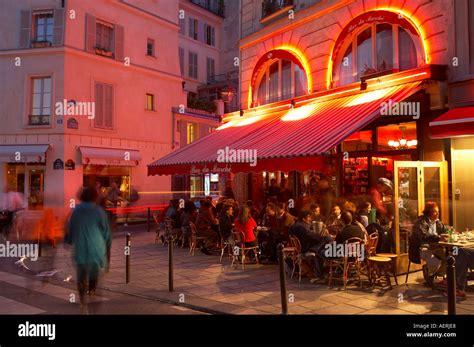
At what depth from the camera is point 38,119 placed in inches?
739

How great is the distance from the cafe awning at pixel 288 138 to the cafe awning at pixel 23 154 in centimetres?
838

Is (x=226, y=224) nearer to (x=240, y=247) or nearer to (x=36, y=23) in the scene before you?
(x=240, y=247)

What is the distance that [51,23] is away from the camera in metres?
19.0

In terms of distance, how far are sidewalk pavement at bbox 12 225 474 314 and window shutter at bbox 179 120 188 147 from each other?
51.6 ft

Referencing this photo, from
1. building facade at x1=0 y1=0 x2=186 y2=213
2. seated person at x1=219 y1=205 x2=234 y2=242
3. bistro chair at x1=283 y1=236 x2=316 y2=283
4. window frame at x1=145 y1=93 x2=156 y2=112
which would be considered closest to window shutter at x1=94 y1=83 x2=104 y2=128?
building facade at x1=0 y1=0 x2=186 y2=213

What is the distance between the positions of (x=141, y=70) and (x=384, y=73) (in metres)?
15.2

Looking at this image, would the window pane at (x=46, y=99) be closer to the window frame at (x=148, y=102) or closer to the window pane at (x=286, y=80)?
the window frame at (x=148, y=102)

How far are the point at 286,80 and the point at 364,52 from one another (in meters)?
3.13

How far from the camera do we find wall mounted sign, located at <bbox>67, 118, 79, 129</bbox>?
733 inches

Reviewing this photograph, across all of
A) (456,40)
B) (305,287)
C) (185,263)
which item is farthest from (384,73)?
(185,263)

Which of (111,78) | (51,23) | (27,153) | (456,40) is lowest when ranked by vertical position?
(27,153)
